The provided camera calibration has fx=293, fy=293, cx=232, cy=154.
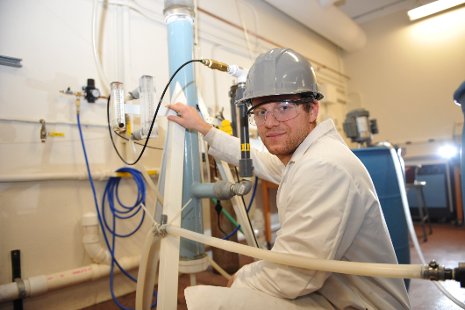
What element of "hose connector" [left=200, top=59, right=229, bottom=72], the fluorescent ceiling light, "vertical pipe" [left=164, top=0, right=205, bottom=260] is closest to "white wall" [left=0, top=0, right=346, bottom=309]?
"vertical pipe" [left=164, top=0, right=205, bottom=260]

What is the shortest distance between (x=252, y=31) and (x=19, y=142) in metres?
2.29

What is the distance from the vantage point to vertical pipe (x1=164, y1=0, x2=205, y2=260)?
122 cm

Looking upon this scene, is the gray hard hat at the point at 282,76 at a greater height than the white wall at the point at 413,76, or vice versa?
the white wall at the point at 413,76

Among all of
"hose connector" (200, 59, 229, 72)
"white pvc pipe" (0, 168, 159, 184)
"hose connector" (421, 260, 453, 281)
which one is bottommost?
"hose connector" (421, 260, 453, 281)

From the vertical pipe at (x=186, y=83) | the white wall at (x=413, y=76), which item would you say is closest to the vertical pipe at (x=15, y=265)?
the vertical pipe at (x=186, y=83)

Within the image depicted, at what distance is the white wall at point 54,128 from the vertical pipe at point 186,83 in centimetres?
71

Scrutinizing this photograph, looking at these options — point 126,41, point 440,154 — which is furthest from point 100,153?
point 440,154

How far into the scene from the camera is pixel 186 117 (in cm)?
117

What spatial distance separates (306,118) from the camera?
92 cm

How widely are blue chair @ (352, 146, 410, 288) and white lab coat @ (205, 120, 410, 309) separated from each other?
847mm

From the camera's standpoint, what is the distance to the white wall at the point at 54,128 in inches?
55.6

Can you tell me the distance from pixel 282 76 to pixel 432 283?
1.60 m

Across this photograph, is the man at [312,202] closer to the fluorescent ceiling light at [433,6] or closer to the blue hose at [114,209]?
the blue hose at [114,209]

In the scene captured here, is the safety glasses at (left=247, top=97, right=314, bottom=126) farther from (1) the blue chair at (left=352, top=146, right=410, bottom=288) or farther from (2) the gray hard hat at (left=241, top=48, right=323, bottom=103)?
(1) the blue chair at (left=352, top=146, right=410, bottom=288)
